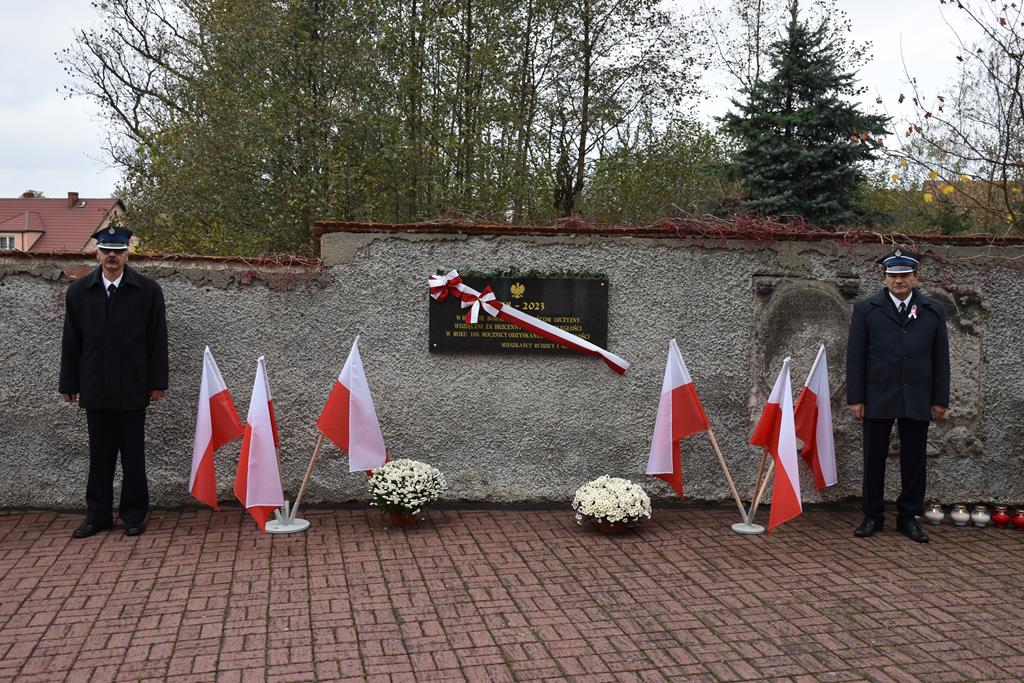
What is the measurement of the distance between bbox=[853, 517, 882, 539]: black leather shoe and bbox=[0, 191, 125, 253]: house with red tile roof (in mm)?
43526

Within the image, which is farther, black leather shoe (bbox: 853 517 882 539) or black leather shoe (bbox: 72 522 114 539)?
black leather shoe (bbox: 853 517 882 539)

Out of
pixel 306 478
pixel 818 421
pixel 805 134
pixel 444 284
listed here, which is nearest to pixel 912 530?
pixel 818 421

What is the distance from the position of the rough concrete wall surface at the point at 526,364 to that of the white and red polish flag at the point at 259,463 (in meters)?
0.50

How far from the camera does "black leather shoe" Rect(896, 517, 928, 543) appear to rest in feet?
19.1

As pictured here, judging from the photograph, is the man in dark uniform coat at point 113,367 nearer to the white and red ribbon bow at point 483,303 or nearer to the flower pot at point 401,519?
the flower pot at point 401,519

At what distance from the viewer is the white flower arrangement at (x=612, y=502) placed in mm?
5734

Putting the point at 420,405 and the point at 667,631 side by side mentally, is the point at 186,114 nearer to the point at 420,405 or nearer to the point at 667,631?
the point at 420,405

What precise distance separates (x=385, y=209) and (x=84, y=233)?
39.1m

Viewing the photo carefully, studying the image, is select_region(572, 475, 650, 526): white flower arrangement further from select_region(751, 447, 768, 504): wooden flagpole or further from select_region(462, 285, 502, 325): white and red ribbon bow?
select_region(462, 285, 502, 325): white and red ribbon bow

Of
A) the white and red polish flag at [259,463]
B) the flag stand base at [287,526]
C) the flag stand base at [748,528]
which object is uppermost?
the white and red polish flag at [259,463]

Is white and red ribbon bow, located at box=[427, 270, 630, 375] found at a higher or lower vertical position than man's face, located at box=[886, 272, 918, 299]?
lower

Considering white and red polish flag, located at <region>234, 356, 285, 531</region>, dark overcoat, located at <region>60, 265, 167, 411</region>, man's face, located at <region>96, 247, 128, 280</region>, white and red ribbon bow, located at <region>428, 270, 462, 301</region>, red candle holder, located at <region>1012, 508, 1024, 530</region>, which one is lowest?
red candle holder, located at <region>1012, 508, 1024, 530</region>

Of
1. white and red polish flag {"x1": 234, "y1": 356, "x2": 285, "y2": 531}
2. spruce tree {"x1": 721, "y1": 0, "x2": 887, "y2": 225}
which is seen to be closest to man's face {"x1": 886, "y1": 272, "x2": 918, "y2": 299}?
white and red polish flag {"x1": 234, "y1": 356, "x2": 285, "y2": 531}

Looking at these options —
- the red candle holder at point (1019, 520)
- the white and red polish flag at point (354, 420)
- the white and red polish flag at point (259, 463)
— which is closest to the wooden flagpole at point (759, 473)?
the red candle holder at point (1019, 520)
